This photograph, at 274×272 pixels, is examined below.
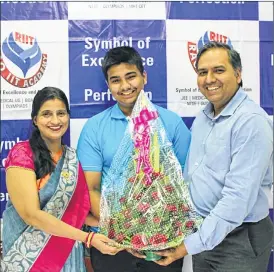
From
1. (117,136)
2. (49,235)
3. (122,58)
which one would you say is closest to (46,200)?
(49,235)

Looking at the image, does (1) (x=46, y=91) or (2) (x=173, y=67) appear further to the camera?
(2) (x=173, y=67)

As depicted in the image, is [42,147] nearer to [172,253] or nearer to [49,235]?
[49,235]

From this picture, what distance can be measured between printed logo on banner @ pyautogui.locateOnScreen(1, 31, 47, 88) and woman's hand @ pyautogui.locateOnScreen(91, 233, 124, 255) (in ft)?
3.34

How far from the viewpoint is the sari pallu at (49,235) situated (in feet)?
5.46

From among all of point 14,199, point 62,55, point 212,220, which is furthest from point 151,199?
point 62,55

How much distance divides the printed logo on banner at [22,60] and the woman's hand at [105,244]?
1018 mm

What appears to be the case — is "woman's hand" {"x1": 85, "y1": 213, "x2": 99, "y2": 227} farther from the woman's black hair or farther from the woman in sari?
the woman's black hair

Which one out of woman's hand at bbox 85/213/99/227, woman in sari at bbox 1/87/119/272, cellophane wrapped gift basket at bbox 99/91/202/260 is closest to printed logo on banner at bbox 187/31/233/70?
cellophane wrapped gift basket at bbox 99/91/202/260

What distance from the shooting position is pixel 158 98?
7.43ft

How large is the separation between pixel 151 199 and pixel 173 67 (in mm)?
996

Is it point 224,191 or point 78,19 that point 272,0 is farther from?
point 224,191

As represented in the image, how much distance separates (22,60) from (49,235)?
100 cm

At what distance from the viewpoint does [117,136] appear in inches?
70.5

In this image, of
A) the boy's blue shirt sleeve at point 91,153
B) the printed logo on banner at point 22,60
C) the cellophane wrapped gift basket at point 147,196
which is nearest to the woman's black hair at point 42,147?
the boy's blue shirt sleeve at point 91,153
